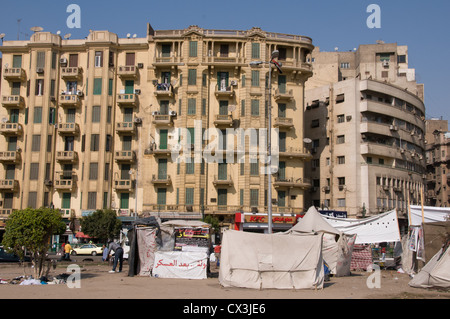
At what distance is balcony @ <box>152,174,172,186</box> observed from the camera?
4859cm

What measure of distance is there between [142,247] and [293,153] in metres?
31.0

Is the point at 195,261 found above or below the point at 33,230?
below

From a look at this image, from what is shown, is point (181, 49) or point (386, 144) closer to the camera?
point (181, 49)

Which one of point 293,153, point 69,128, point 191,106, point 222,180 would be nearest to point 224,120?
point 191,106

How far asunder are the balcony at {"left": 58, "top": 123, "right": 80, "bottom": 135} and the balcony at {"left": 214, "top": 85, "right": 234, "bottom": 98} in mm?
14624

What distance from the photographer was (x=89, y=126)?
50688 mm

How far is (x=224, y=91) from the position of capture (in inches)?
1951

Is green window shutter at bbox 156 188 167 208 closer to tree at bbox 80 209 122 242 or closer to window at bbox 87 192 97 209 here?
tree at bbox 80 209 122 242

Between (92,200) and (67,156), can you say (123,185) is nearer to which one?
(92,200)

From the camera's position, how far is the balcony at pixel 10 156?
166ft
